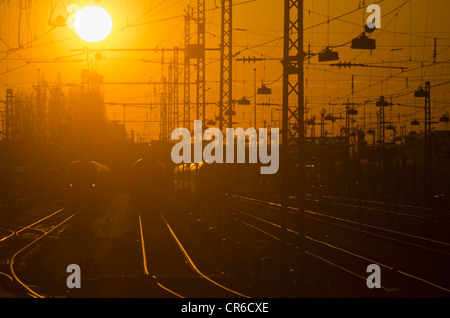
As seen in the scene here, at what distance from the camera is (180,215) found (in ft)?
134

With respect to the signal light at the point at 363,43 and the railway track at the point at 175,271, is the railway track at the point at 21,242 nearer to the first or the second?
the railway track at the point at 175,271

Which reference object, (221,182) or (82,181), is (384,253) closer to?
(221,182)

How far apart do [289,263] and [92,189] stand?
118ft

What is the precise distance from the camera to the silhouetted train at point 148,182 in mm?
53312

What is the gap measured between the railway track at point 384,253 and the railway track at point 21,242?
25.3 ft

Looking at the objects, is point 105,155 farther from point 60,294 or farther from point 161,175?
point 60,294

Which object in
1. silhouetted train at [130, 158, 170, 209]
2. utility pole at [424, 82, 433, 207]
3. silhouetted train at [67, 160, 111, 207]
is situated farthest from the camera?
silhouetted train at [130, 158, 170, 209]

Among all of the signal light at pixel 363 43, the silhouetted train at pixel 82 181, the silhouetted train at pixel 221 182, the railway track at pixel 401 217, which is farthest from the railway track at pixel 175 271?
the silhouetted train at pixel 82 181

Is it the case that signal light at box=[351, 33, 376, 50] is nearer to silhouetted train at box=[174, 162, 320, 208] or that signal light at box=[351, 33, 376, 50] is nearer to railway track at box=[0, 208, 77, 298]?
railway track at box=[0, 208, 77, 298]

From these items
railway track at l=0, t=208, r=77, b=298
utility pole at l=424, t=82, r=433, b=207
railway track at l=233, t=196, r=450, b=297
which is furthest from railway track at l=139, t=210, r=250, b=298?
utility pole at l=424, t=82, r=433, b=207

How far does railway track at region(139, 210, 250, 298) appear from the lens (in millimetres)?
15273

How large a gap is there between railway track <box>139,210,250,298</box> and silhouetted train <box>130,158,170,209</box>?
2347cm
